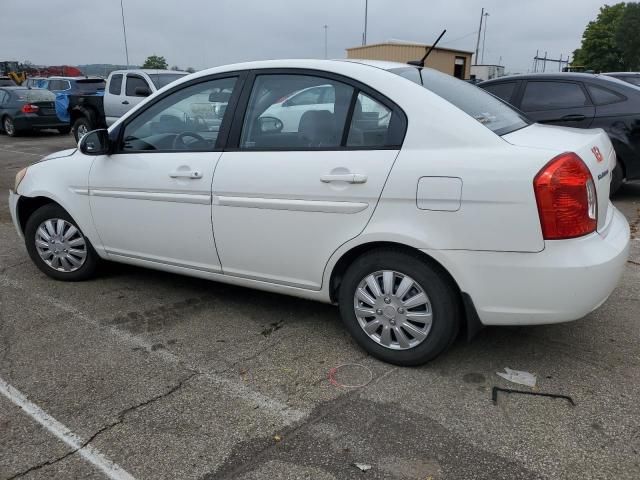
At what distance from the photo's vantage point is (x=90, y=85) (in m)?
17.8

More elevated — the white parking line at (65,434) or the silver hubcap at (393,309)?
the silver hubcap at (393,309)

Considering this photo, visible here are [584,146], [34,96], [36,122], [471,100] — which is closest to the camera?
[584,146]

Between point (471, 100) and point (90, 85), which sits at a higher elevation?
point (471, 100)

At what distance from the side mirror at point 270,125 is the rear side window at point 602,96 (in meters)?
4.82

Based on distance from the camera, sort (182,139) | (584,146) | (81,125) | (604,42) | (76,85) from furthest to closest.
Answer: (604,42), (76,85), (81,125), (182,139), (584,146)

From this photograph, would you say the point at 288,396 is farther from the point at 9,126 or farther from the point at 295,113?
the point at 9,126

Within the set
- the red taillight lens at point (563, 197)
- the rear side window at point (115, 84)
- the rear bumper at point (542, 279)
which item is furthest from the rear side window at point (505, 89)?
the rear side window at point (115, 84)

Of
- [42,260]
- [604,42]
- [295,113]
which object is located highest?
[604,42]

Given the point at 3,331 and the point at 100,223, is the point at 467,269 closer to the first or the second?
the point at 100,223

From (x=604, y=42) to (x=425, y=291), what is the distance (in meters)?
68.5

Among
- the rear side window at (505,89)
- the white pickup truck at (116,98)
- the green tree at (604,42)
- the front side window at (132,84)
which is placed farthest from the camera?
the green tree at (604,42)

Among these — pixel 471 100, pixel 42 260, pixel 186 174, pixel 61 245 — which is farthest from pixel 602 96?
pixel 42 260

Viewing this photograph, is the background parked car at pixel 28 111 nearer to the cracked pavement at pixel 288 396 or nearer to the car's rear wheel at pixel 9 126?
the car's rear wheel at pixel 9 126

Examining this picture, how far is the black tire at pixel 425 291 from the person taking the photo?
2.85 m
